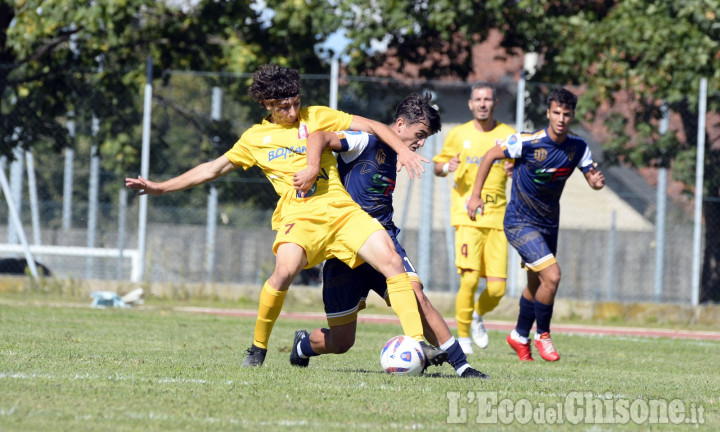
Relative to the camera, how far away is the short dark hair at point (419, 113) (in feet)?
22.2

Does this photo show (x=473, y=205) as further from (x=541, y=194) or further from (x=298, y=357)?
(x=298, y=357)

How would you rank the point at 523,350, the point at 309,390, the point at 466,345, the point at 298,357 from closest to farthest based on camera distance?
the point at 309,390, the point at 298,357, the point at 523,350, the point at 466,345

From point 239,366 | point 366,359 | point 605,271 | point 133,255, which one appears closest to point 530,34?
point 605,271

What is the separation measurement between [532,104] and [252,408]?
980 centimetres

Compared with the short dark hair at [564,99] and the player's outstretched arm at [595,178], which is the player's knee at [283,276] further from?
the player's outstretched arm at [595,178]

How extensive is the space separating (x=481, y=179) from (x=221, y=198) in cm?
667

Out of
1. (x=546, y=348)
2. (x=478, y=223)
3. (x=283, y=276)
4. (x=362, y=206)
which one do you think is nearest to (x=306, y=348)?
(x=283, y=276)

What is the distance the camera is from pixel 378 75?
15.6m

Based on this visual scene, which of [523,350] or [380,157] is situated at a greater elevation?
[380,157]

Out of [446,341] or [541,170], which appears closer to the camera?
[446,341]

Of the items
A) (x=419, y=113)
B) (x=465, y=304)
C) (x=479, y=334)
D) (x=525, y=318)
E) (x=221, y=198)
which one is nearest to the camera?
(x=419, y=113)

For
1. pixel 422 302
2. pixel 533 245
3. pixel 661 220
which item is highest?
pixel 661 220

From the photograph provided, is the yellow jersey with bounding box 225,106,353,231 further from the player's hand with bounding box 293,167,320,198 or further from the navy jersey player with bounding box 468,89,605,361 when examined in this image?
the navy jersey player with bounding box 468,89,605,361

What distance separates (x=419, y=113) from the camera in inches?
267
